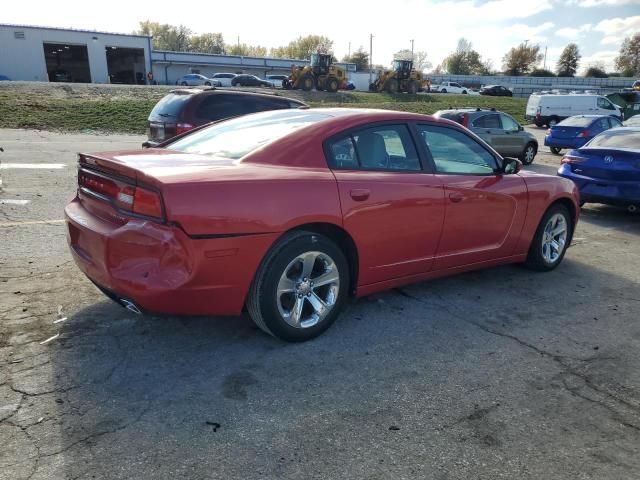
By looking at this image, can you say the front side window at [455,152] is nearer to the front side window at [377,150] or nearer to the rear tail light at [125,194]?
the front side window at [377,150]

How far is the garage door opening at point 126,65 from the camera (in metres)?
58.0

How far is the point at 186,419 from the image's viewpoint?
8.92 feet

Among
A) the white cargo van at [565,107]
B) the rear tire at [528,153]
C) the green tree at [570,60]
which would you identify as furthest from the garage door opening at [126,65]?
the green tree at [570,60]

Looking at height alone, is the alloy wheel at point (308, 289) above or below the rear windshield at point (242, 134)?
below

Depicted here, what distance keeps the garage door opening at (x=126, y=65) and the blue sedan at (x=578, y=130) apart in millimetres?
49984

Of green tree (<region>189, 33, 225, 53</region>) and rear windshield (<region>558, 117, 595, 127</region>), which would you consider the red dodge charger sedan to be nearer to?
rear windshield (<region>558, 117, 595, 127</region>)

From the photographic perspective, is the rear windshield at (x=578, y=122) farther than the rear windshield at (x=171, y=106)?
Yes

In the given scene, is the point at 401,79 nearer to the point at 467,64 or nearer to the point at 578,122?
the point at 578,122

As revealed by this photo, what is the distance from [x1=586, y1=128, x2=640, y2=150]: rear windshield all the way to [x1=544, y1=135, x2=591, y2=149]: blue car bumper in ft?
26.7

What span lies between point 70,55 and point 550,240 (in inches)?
2683

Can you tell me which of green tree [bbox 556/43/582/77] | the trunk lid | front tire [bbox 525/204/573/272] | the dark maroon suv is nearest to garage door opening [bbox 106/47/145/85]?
the dark maroon suv

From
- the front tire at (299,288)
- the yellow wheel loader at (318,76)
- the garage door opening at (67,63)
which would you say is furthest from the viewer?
the garage door opening at (67,63)

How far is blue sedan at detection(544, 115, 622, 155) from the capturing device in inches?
648

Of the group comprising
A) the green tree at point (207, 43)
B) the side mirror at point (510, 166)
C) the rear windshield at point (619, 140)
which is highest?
the green tree at point (207, 43)
